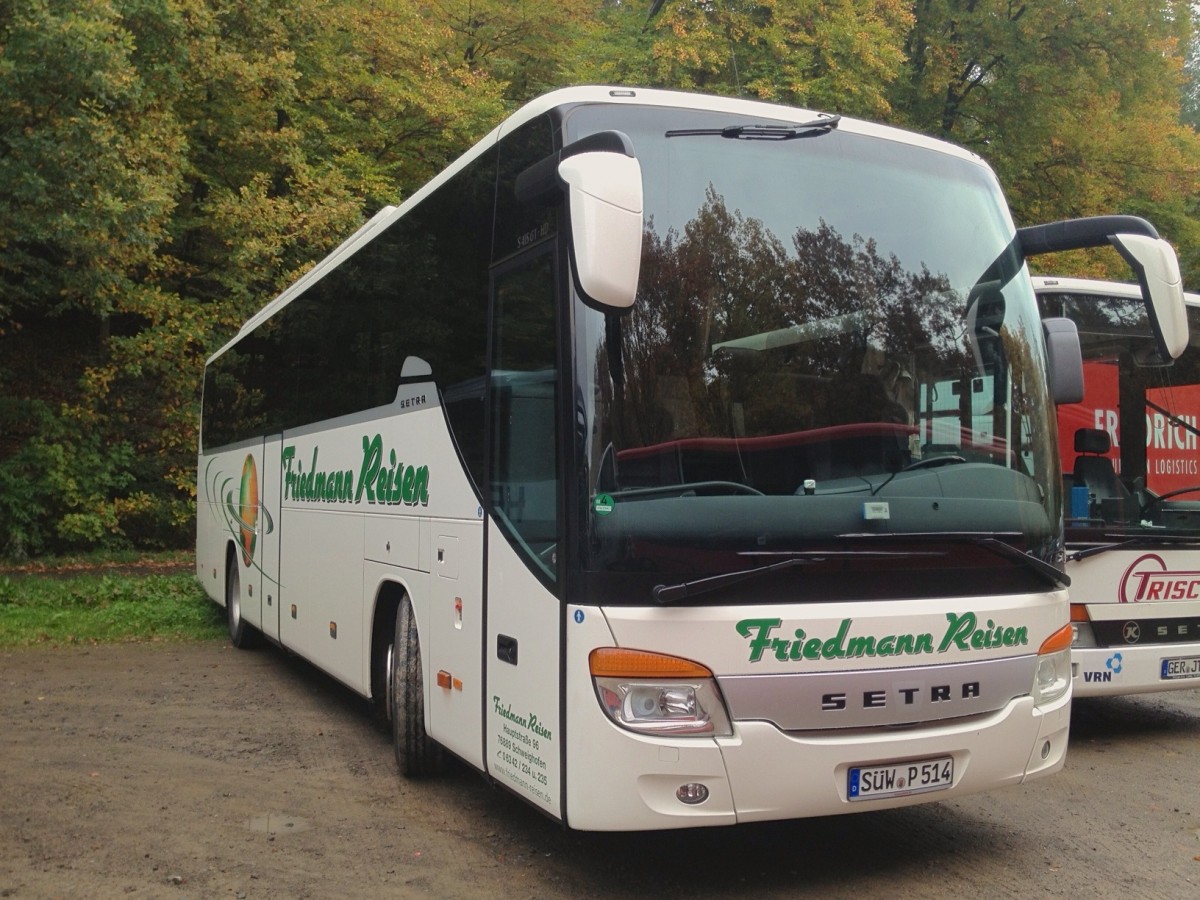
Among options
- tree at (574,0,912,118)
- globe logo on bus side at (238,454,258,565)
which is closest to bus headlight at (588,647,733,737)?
globe logo on bus side at (238,454,258,565)

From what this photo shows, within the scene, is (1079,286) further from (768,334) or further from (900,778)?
(900,778)

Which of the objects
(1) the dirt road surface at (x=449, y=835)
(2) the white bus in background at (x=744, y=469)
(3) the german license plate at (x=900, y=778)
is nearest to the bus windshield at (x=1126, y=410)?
(1) the dirt road surface at (x=449, y=835)

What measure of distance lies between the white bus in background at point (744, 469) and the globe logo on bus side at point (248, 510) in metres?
5.82

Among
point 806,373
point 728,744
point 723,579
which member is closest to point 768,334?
point 806,373

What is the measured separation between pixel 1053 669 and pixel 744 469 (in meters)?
1.88

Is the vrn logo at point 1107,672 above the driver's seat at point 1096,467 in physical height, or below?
below

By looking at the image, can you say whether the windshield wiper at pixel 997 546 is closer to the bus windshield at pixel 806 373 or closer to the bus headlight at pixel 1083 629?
the bus windshield at pixel 806 373

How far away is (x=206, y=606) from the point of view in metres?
15.2

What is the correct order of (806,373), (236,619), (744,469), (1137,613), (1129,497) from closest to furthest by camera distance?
(744,469)
(806,373)
(1137,613)
(1129,497)
(236,619)

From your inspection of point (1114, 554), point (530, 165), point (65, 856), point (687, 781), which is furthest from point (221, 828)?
point (1114, 554)

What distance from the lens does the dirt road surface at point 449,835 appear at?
5109 millimetres

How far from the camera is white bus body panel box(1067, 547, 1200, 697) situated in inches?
304

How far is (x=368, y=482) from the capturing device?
7574 millimetres

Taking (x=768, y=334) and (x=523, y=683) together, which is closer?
(x=768, y=334)
